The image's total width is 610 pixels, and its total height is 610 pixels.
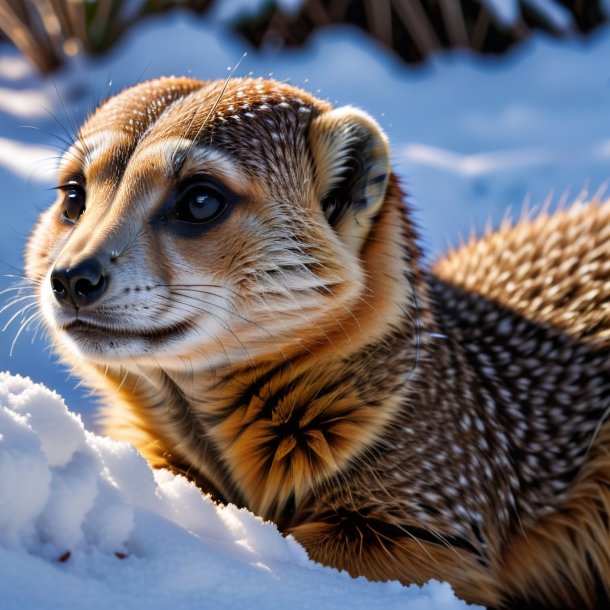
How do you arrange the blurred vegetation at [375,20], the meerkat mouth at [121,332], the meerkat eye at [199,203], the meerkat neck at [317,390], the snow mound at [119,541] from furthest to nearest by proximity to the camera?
the blurred vegetation at [375,20], the meerkat neck at [317,390], the meerkat eye at [199,203], the meerkat mouth at [121,332], the snow mound at [119,541]

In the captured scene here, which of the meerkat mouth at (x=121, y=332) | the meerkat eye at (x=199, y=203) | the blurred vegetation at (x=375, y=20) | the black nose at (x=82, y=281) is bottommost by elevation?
the blurred vegetation at (x=375, y=20)

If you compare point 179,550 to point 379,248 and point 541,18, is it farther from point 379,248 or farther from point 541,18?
point 541,18

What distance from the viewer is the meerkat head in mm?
2396

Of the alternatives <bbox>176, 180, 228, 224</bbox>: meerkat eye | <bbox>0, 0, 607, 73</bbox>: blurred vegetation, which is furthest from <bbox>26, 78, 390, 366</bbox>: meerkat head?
<bbox>0, 0, 607, 73</bbox>: blurred vegetation

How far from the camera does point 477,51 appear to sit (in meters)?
7.59

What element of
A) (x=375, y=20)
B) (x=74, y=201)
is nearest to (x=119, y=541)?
(x=74, y=201)

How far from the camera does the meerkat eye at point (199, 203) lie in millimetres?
2527

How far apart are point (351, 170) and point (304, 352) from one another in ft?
1.98

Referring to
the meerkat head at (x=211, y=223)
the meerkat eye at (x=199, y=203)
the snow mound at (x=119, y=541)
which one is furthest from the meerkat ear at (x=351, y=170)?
the snow mound at (x=119, y=541)

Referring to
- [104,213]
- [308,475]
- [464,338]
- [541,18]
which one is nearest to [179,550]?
[308,475]

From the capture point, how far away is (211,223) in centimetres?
253

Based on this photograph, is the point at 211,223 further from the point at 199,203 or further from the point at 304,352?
the point at 304,352

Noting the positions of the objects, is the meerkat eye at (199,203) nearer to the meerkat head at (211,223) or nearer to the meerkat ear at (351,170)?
the meerkat head at (211,223)

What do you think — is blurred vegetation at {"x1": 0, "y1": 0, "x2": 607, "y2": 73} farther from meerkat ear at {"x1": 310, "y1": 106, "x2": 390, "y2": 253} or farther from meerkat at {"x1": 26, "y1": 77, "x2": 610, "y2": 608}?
meerkat ear at {"x1": 310, "y1": 106, "x2": 390, "y2": 253}
